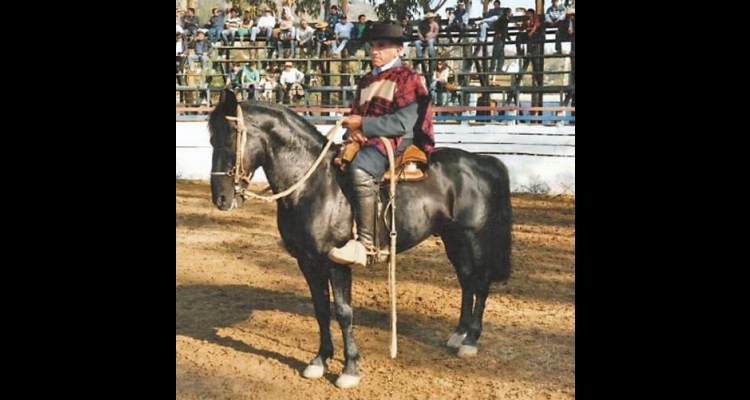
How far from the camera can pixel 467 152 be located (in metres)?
5.08

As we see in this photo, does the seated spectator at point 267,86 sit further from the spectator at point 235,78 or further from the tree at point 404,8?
the tree at point 404,8

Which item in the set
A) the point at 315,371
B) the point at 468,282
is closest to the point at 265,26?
the point at 468,282

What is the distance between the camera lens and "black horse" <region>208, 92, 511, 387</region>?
193 inches

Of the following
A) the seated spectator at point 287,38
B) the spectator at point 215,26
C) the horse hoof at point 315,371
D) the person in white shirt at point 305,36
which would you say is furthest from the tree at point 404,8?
the horse hoof at point 315,371

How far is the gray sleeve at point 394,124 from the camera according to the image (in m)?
4.93

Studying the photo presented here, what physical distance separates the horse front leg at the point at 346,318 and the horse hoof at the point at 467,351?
625 mm

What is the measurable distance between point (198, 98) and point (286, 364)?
1824 millimetres

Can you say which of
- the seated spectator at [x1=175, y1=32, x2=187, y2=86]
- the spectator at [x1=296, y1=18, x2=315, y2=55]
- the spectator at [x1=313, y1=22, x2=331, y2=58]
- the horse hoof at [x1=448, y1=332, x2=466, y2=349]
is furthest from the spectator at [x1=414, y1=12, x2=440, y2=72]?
the seated spectator at [x1=175, y1=32, x2=187, y2=86]

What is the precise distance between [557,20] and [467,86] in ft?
2.20

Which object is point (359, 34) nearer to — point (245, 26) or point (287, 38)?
point (287, 38)

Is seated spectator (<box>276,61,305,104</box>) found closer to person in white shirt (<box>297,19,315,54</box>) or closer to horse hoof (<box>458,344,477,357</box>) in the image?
person in white shirt (<box>297,19,315,54</box>)
